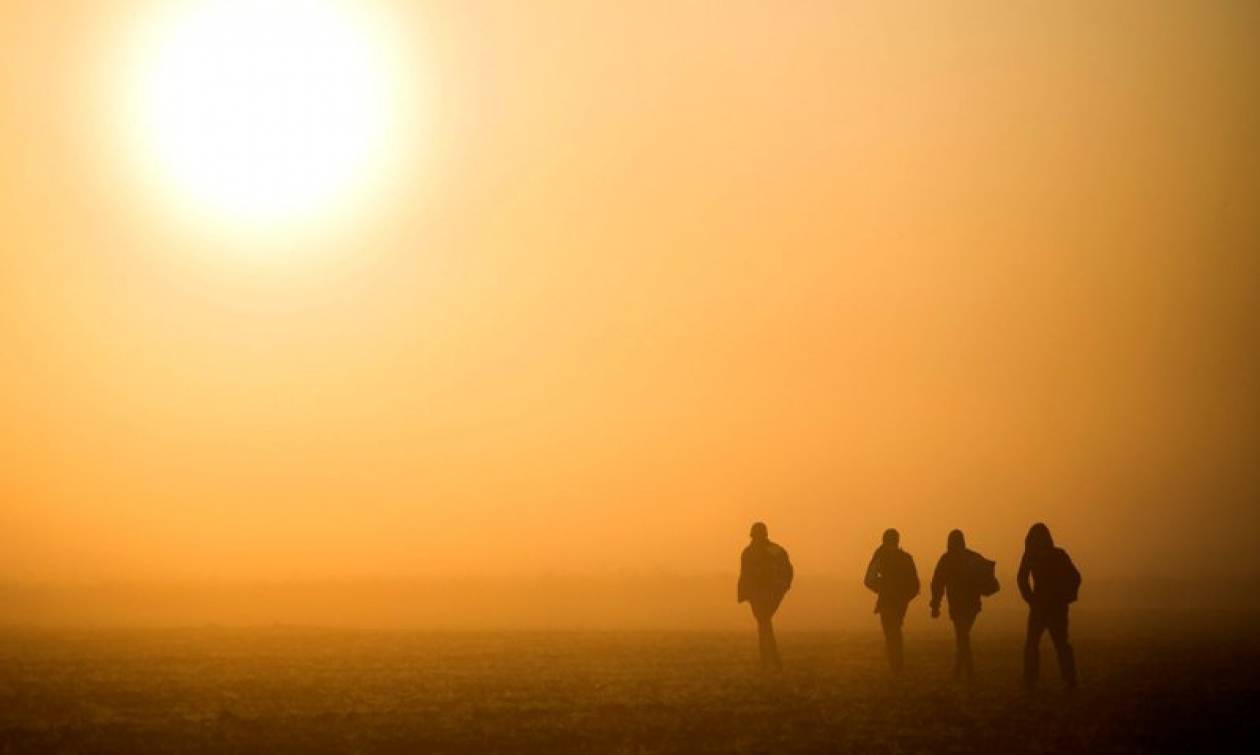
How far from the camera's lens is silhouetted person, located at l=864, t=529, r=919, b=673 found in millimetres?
23875

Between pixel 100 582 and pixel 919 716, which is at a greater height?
pixel 100 582

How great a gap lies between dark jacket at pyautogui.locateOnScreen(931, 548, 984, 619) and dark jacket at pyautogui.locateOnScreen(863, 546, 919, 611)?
53 centimetres

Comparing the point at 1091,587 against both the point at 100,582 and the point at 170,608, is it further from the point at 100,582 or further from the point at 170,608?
the point at 100,582

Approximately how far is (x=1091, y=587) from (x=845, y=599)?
65.9ft

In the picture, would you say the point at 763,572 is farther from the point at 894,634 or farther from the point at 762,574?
the point at 894,634

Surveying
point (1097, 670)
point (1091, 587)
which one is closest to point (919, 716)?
point (1097, 670)

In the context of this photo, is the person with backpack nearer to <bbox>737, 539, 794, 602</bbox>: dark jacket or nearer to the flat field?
the flat field

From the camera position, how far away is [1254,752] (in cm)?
1329

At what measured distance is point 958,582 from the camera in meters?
23.7

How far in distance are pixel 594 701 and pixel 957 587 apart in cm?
882

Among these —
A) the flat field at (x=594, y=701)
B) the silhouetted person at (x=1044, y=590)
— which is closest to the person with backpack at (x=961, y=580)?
the flat field at (x=594, y=701)

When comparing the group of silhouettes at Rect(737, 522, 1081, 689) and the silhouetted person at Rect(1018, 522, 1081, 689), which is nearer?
the silhouetted person at Rect(1018, 522, 1081, 689)

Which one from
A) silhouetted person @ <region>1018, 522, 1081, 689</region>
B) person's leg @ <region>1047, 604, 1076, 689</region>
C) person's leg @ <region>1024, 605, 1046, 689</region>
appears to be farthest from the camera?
silhouetted person @ <region>1018, 522, 1081, 689</region>

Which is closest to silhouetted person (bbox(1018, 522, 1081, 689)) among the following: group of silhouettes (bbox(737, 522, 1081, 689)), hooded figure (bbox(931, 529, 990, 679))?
group of silhouettes (bbox(737, 522, 1081, 689))
